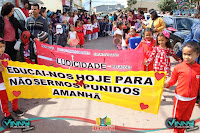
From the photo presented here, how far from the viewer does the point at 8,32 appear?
4.39 metres

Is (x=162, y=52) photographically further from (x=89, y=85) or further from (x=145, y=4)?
(x=145, y=4)

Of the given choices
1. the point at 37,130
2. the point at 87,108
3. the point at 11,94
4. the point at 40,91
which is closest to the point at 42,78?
the point at 40,91

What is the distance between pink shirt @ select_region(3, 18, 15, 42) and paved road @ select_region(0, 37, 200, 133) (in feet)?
4.94

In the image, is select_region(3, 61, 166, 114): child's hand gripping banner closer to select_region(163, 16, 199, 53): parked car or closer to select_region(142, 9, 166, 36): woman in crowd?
select_region(142, 9, 166, 36): woman in crowd

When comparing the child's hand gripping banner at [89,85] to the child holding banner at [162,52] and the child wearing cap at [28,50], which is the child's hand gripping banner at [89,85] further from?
the child wearing cap at [28,50]

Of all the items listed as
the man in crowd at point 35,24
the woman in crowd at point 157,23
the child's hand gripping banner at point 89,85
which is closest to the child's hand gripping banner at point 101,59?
the man in crowd at point 35,24

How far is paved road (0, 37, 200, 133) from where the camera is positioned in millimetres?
3215

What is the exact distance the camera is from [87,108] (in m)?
3.93

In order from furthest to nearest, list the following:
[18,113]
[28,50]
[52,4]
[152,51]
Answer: [52,4] < [28,50] < [152,51] < [18,113]

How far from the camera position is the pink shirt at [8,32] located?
432 centimetres

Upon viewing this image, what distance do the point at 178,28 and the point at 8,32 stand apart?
22.9 ft

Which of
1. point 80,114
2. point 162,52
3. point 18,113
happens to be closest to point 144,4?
point 162,52

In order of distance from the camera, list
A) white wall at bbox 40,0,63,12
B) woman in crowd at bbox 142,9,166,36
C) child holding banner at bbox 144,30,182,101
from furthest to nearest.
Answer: white wall at bbox 40,0,63,12
woman in crowd at bbox 142,9,166,36
child holding banner at bbox 144,30,182,101

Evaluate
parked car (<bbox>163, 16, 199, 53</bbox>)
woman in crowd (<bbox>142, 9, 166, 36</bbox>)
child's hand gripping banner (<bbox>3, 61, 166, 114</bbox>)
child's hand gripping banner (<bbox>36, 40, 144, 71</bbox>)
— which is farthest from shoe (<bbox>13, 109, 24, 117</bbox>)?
parked car (<bbox>163, 16, 199, 53</bbox>)
